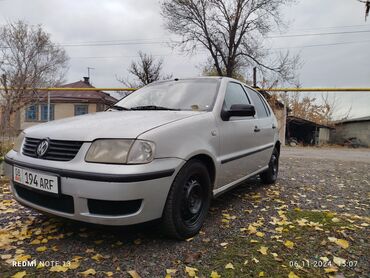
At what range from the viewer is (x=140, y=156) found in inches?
80.0

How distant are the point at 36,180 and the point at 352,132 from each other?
27.2 meters

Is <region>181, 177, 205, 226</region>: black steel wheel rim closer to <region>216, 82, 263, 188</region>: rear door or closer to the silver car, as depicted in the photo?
the silver car

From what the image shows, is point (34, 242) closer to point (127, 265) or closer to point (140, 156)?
point (127, 265)

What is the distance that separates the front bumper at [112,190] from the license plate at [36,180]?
0.14ft

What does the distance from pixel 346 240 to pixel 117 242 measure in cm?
199

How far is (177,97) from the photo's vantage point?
3121 millimetres

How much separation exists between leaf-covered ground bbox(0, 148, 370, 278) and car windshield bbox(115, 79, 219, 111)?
3.95 ft

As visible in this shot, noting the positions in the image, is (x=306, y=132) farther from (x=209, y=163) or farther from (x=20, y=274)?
(x=20, y=274)

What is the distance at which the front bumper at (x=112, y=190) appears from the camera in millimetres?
1934

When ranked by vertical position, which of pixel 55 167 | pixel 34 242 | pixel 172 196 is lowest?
pixel 34 242

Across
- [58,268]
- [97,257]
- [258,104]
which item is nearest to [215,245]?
[97,257]

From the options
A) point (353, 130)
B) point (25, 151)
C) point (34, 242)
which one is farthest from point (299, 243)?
point (353, 130)

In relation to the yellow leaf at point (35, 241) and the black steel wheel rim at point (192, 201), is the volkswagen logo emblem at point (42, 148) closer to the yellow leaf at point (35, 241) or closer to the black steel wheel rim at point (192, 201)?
the yellow leaf at point (35, 241)

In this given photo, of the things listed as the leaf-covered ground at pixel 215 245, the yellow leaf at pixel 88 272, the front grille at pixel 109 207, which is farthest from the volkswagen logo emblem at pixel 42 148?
the yellow leaf at pixel 88 272
